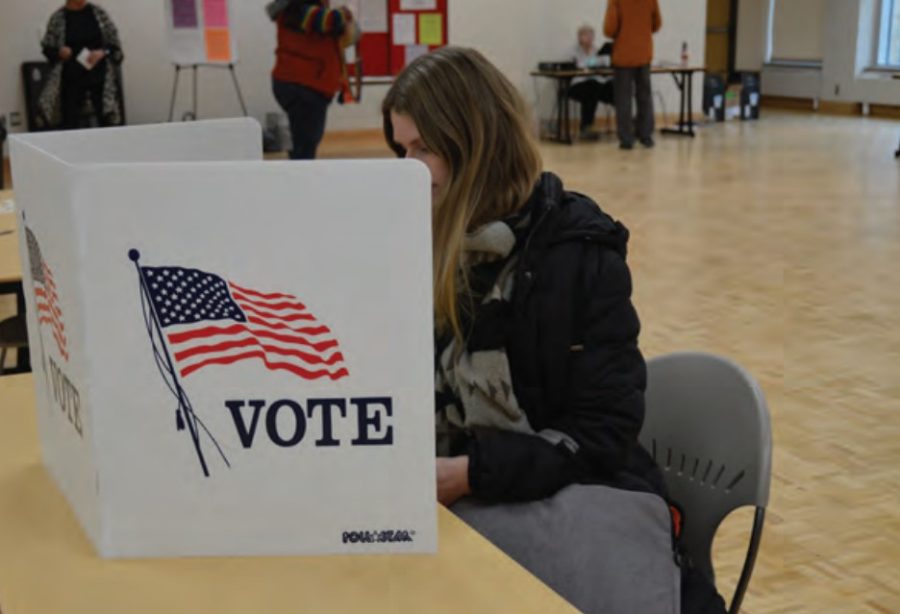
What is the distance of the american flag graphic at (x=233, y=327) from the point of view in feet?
3.77

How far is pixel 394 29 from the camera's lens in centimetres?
1169

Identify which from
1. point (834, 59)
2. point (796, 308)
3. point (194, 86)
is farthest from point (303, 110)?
point (834, 59)

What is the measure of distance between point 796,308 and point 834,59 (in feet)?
34.9

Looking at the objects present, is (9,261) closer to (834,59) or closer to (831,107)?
(834,59)

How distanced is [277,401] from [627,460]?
2.14ft

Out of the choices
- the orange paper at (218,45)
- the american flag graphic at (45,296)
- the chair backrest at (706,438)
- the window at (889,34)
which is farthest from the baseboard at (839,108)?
the american flag graphic at (45,296)

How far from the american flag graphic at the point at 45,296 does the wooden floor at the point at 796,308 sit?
6.03ft

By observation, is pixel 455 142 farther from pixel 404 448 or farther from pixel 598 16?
pixel 598 16

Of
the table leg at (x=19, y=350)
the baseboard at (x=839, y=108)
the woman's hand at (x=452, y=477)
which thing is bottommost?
the baseboard at (x=839, y=108)

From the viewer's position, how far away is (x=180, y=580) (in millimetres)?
1185

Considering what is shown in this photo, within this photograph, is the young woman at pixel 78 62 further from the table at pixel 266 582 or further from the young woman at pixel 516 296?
the table at pixel 266 582

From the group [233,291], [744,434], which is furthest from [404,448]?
[744,434]

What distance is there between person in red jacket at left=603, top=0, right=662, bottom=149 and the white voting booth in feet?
34.4

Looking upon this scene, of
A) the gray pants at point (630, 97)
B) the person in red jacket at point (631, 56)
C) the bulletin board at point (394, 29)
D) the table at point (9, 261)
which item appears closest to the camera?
the table at point (9, 261)
